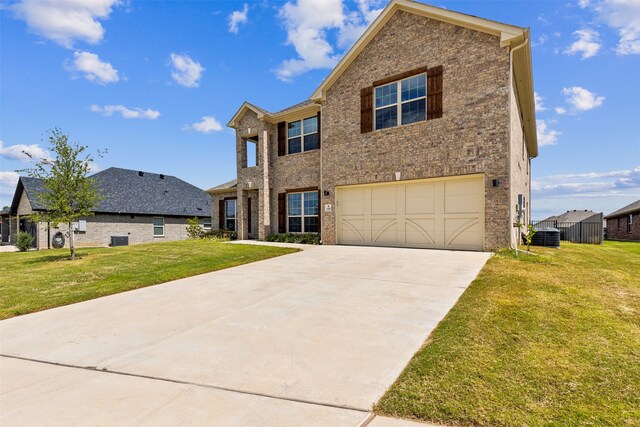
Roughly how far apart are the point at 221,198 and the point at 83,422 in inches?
761

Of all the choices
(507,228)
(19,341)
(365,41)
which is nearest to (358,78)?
(365,41)

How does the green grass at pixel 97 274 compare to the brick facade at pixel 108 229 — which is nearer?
the green grass at pixel 97 274

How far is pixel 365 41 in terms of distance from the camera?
12.9 meters

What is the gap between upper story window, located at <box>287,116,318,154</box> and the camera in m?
15.7

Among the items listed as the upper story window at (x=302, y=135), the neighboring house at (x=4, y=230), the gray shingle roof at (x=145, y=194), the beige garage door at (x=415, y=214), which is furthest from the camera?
the neighboring house at (x=4, y=230)

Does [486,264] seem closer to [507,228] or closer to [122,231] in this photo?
[507,228]

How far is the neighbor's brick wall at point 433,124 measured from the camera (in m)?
10.1

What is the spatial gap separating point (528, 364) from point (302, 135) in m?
14.6

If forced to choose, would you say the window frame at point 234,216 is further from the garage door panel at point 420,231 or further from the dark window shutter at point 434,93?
the dark window shutter at point 434,93

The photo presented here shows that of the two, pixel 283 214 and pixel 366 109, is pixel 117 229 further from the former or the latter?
pixel 366 109

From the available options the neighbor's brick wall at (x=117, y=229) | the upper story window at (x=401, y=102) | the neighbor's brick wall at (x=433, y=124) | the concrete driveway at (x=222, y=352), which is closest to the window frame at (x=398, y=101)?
the upper story window at (x=401, y=102)

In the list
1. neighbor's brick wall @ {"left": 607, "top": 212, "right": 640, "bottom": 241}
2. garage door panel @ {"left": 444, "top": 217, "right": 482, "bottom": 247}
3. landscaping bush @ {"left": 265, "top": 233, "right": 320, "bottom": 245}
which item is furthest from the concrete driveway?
neighbor's brick wall @ {"left": 607, "top": 212, "right": 640, "bottom": 241}

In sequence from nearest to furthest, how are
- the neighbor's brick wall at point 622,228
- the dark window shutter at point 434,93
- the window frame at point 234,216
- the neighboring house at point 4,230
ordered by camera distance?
1. the dark window shutter at point 434,93
2. the window frame at point 234,216
3. the neighbor's brick wall at point 622,228
4. the neighboring house at point 4,230

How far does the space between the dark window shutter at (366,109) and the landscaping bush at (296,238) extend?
18.2 feet
